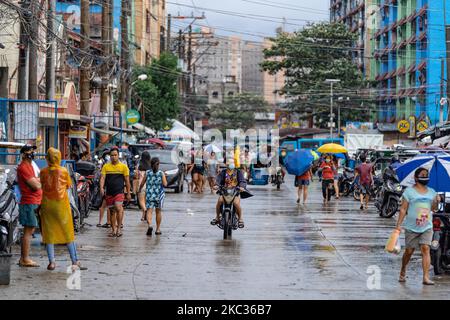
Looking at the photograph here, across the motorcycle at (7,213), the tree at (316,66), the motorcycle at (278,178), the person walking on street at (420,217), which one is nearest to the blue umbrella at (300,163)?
the motorcycle at (278,178)

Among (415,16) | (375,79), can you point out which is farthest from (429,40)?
(375,79)

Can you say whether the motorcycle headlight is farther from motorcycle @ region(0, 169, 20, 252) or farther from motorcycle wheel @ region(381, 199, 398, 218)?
motorcycle @ region(0, 169, 20, 252)

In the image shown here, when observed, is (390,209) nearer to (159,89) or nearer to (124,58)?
(124,58)

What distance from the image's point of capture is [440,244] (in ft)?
47.6

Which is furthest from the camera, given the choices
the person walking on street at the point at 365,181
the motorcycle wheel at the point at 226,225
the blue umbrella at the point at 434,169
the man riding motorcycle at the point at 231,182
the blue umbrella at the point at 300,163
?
the blue umbrella at the point at 300,163

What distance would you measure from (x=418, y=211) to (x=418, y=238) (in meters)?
0.39

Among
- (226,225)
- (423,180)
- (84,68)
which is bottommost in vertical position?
(226,225)

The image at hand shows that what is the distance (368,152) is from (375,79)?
53.8m

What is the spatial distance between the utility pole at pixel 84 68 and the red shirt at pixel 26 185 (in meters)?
16.7

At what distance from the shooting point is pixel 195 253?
17203 mm

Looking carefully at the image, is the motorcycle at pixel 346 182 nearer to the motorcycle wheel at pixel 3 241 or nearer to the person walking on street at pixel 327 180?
the person walking on street at pixel 327 180

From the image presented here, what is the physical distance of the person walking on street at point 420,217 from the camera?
13.6m

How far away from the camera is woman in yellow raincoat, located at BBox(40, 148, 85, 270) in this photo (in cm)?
1430

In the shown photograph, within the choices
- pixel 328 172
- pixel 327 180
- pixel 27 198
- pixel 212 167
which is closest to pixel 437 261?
pixel 27 198
